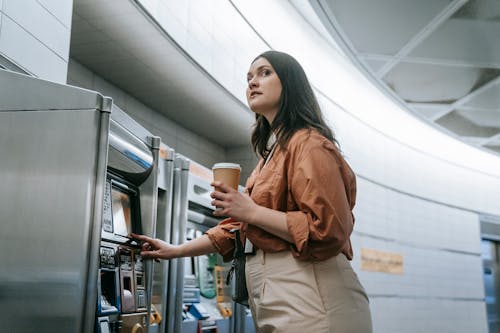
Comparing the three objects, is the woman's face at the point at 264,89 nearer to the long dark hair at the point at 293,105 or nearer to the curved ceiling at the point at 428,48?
the long dark hair at the point at 293,105

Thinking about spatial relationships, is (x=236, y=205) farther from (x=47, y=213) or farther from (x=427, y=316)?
(x=427, y=316)

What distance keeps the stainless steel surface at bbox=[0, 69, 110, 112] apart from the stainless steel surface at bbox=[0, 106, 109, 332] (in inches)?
0.4

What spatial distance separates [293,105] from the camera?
1671mm

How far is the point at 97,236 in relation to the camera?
1.69 meters

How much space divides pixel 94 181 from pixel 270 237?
622 millimetres

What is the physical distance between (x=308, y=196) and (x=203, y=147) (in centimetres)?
493

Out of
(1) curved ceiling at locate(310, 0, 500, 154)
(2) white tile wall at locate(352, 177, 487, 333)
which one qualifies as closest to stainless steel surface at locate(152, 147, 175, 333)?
(1) curved ceiling at locate(310, 0, 500, 154)

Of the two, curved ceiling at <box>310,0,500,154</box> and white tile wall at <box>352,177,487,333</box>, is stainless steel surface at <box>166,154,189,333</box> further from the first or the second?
white tile wall at <box>352,177,487,333</box>

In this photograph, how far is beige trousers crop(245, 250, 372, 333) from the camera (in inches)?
54.1

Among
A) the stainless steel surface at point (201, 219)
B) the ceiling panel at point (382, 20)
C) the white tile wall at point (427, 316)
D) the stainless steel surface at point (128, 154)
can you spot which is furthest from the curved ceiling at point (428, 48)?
the stainless steel surface at point (128, 154)

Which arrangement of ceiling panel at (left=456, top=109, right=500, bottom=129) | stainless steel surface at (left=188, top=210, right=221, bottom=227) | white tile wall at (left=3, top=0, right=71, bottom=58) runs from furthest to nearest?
ceiling panel at (left=456, top=109, right=500, bottom=129), stainless steel surface at (left=188, top=210, right=221, bottom=227), white tile wall at (left=3, top=0, right=71, bottom=58)

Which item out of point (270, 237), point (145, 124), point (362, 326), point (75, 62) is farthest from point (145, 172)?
point (145, 124)

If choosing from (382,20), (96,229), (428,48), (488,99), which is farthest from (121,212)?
(488,99)

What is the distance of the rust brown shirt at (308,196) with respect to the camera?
1396mm
